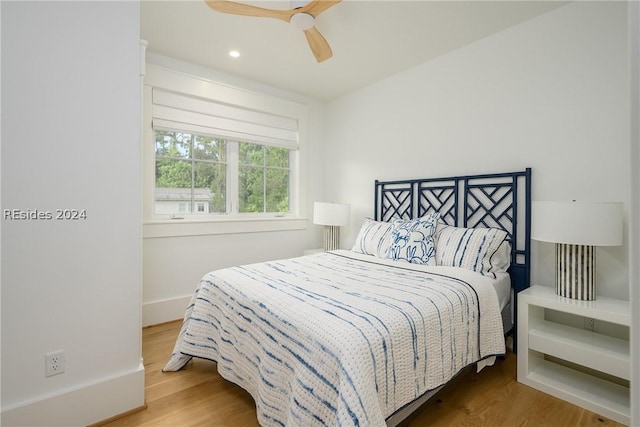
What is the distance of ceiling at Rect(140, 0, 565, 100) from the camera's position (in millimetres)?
2340

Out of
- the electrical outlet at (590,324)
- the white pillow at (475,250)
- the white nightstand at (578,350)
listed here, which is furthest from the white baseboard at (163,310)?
the electrical outlet at (590,324)

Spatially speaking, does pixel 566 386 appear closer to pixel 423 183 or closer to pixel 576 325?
pixel 576 325

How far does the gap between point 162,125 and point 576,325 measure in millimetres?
3731

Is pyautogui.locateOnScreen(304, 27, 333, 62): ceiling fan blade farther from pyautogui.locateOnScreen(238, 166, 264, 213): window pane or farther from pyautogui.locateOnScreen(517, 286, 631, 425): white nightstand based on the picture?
pyautogui.locateOnScreen(517, 286, 631, 425): white nightstand

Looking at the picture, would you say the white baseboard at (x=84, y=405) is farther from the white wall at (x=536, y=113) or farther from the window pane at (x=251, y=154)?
the white wall at (x=536, y=113)

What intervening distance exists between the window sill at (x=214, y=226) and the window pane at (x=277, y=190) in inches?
7.8

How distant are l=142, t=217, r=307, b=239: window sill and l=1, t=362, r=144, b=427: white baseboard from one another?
1.46m

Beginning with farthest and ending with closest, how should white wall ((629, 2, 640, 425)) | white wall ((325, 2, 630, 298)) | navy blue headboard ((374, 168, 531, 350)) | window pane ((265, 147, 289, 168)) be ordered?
window pane ((265, 147, 289, 168))
navy blue headboard ((374, 168, 531, 350))
white wall ((325, 2, 630, 298))
white wall ((629, 2, 640, 425))

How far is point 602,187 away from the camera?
7.05 ft

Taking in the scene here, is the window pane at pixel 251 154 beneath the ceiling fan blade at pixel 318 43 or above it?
beneath

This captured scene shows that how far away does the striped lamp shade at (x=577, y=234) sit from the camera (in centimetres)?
186

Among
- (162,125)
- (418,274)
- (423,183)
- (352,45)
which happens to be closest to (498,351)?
(418,274)

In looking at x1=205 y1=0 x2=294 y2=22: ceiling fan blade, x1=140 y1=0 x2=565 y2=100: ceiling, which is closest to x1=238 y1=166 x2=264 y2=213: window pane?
x1=140 y1=0 x2=565 y2=100: ceiling

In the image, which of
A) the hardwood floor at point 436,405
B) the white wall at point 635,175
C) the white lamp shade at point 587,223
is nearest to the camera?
the white wall at point 635,175
